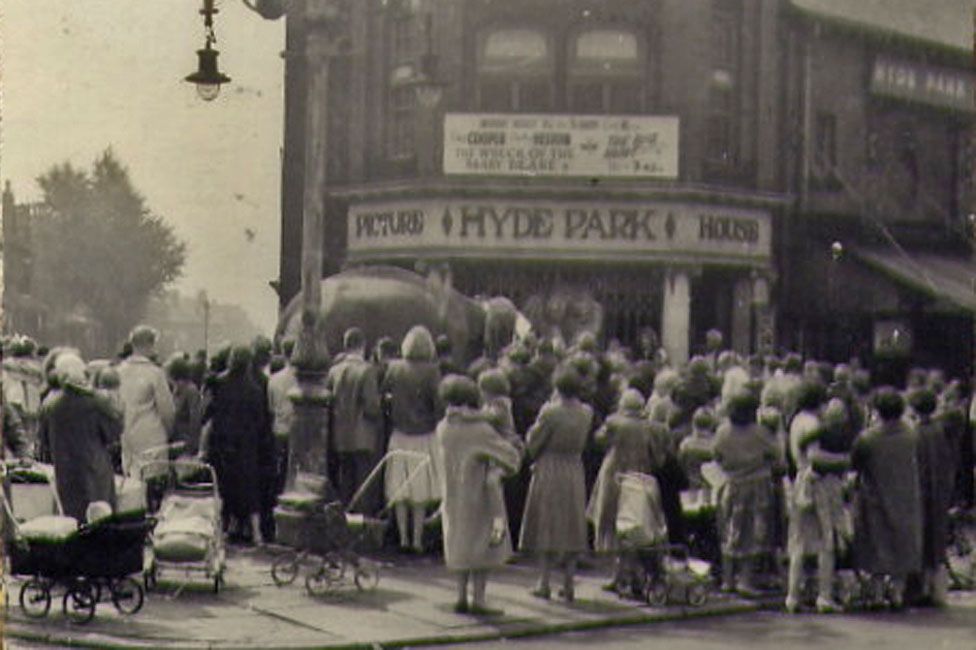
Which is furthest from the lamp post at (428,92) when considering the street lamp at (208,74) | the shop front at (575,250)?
the street lamp at (208,74)

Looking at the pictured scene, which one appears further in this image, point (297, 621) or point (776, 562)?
point (776, 562)

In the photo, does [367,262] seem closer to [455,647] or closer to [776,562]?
[776,562]

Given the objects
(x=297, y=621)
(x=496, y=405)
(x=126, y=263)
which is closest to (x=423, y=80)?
(x=496, y=405)

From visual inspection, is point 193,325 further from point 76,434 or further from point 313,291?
point 76,434

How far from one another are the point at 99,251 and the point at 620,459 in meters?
29.6

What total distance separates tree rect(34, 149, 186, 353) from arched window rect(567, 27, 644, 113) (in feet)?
50.4

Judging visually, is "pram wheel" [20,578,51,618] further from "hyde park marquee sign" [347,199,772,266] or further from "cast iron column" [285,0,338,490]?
"hyde park marquee sign" [347,199,772,266]

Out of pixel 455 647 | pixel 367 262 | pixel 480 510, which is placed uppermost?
pixel 367 262

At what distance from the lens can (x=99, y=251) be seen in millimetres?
38562

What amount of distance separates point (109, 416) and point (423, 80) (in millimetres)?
10156

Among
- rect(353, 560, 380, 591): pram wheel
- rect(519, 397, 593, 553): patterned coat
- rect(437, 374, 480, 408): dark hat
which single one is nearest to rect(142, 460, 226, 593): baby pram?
rect(353, 560, 380, 591): pram wheel

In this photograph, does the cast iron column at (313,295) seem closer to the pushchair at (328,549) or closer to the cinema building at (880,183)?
the pushchair at (328,549)

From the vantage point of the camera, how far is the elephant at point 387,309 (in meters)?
16.8

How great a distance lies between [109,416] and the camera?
1058cm
